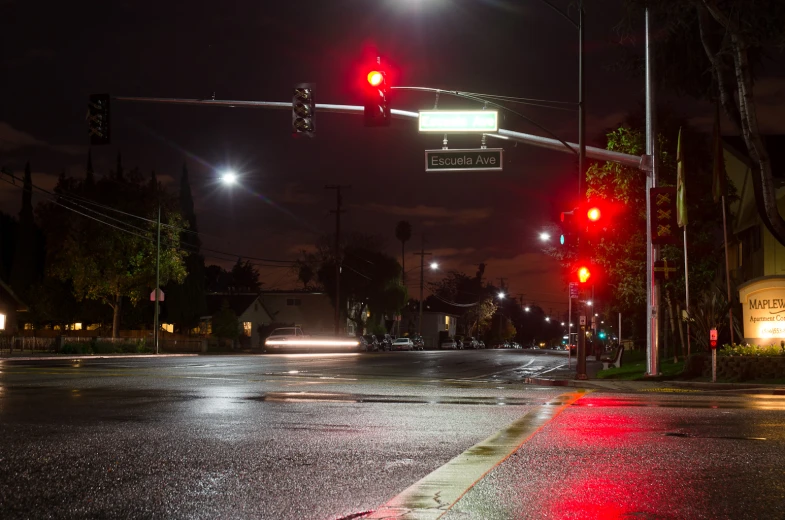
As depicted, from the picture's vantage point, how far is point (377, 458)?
8.07m

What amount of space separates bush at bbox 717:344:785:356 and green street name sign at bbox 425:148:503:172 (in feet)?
28.2

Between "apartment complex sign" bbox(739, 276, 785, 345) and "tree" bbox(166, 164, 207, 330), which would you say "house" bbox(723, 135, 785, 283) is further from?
"tree" bbox(166, 164, 207, 330)

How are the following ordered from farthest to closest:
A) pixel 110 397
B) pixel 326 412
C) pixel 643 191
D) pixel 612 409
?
pixel 643 191, pixel 110 397, pixel 612 409, pixel 326 412

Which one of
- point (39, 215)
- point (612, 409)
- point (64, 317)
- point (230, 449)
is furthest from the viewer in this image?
point (64, 317)

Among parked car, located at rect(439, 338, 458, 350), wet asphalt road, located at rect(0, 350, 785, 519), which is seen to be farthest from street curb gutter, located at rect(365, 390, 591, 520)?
parked car, located at rect(439, 338, 458, 350)

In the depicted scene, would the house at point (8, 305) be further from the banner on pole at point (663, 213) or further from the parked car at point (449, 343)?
the parked car at point (449, 343)

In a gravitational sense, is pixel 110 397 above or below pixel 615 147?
below

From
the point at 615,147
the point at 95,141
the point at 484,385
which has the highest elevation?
the point at 615,147

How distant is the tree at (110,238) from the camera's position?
56344 millimetres

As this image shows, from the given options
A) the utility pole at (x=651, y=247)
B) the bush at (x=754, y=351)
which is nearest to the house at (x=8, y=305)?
the utility pole at (x=651, y=247)

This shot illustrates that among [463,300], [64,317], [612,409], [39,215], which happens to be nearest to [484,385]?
[612,409]

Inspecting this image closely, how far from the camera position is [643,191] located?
3253 cm

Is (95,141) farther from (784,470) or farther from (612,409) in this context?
(784,470)

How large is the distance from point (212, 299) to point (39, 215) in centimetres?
3494
